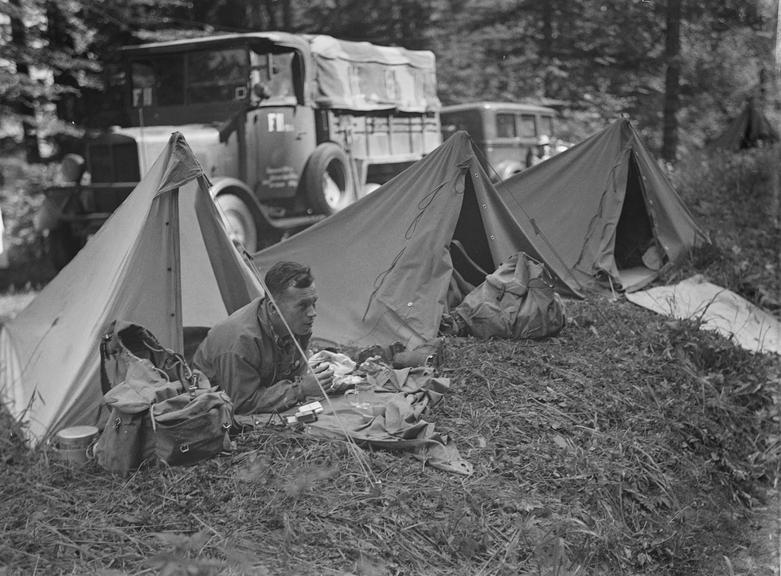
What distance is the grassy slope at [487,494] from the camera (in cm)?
307

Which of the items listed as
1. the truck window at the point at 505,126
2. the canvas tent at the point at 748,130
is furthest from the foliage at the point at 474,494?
the canvas tent at the point at 748,130

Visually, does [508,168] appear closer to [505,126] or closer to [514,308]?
[505,126]

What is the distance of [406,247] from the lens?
5.91m

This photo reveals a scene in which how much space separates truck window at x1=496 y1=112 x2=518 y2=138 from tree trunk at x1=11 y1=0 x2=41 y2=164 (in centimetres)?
672

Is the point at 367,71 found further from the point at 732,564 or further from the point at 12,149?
the point at 732,564

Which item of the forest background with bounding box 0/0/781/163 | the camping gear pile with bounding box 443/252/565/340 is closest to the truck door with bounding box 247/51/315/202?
the forest background with bounding box 0/0/781/163

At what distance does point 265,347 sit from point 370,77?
7.57m

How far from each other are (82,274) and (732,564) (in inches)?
146

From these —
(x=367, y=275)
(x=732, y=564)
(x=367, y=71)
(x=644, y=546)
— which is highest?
(x=367, y=71)

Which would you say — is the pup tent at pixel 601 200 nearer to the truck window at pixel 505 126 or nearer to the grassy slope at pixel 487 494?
the grassy slope at pixel 487 494

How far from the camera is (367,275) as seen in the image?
19.6 feet

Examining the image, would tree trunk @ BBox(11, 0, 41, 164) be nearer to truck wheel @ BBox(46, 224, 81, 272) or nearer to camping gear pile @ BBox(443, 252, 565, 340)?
truck wheel @ BBox(46, 224, 81, 272)

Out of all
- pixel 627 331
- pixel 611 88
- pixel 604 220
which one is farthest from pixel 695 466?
pixel 611 88

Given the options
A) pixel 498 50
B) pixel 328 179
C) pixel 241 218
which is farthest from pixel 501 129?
pixel 241 218
